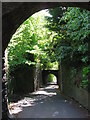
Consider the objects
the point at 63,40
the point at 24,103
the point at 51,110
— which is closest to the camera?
the point at 51,110

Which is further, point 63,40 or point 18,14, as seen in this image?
point 63,40

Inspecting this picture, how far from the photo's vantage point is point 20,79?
18.5 meters

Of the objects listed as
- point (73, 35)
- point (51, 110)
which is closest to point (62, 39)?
point (73, 35)

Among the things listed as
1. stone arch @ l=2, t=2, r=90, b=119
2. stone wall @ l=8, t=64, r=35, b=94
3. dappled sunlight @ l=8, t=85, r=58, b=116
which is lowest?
dappled sunlight @ l=8, t=85, r=58, b=116

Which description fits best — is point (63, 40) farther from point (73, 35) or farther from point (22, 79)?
point (22, 79)

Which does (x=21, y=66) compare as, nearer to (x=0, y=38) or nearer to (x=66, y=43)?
(x=66, y=43)

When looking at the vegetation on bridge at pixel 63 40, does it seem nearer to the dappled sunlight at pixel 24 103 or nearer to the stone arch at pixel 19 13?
the stone arch at pixel 19 13

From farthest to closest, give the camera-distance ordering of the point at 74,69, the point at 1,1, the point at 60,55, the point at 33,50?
1. the point at 33,50
2. the point at 60,55
3. the point at 74,69
4. the point at 1,1

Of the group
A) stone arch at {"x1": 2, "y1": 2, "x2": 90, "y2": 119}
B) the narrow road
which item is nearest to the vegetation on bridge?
the narrow road

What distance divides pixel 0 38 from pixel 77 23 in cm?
458

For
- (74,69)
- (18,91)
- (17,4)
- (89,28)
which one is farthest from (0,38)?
(18,91)

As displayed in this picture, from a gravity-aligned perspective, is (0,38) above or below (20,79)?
above

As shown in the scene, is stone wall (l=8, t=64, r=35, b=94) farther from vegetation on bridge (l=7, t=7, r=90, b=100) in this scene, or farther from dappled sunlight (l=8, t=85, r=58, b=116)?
dappled sunlight (l=8, t=85, r=58, b=116)

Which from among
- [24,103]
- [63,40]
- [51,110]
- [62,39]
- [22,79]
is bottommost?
[24,103]
